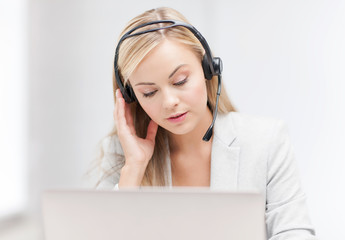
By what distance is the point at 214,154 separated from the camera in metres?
1.43

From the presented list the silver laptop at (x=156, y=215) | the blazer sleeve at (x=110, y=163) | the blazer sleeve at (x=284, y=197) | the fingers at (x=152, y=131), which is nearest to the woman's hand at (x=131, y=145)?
the fingers at (x=152, y=131)

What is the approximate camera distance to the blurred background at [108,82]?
2.03 metres

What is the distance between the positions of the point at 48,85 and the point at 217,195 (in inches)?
78.8

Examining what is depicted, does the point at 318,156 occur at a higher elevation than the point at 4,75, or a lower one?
lower

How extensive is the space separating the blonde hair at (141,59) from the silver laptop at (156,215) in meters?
0.64

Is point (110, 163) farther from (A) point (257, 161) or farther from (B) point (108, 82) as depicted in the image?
(B) point (108, 82)

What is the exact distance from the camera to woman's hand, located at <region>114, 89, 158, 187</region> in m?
1.41

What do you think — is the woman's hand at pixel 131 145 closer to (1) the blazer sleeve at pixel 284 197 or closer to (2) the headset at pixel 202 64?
(2) the headset at pixel 202 64

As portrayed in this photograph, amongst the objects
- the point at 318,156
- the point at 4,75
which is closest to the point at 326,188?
the point at 318,156

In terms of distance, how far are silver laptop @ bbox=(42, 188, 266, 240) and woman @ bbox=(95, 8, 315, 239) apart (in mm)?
573

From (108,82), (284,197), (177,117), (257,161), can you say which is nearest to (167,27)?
(177,117)

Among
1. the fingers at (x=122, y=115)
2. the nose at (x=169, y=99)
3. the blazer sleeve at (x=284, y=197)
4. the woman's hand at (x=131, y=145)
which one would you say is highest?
the nose at (x=169, y=99)

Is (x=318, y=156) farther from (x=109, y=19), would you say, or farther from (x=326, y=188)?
(x=109, y=19)

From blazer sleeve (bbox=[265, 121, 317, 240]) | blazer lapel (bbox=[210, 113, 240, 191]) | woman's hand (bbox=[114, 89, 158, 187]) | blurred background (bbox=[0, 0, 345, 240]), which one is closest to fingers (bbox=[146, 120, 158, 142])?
woman's hand (bbox=[114, 89, 158, 187])
